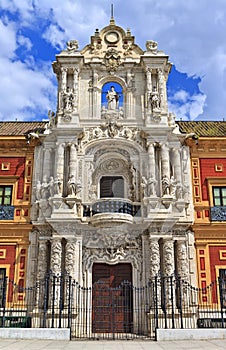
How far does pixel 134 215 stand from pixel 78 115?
6.27 m

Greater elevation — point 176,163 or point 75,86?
point 75,86

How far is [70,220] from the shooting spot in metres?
18.1

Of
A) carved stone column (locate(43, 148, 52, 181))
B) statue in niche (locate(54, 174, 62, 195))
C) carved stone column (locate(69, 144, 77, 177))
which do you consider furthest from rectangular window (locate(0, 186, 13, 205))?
carved stone column (locate(69, 144, 77, 177))

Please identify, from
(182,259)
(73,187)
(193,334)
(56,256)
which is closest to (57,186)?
(73,187)

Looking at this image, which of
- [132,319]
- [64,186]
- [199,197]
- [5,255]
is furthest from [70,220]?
[199,197]

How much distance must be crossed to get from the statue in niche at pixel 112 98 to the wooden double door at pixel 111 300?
8716mm

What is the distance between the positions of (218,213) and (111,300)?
685cm

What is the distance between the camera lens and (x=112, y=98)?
70.5ft

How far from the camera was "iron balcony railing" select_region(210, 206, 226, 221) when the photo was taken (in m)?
19.2

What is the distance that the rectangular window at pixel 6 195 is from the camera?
19750 millimetres

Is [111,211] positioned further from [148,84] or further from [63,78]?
[63,78]

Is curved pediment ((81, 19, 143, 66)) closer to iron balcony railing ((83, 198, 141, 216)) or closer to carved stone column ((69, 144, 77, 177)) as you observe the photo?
carved stone column ((69, 144, 77, 177))

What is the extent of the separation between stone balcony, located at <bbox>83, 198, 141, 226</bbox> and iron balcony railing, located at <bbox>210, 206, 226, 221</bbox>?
12.3 feet

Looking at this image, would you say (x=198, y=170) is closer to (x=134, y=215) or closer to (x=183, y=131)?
(x=183, y=131)
